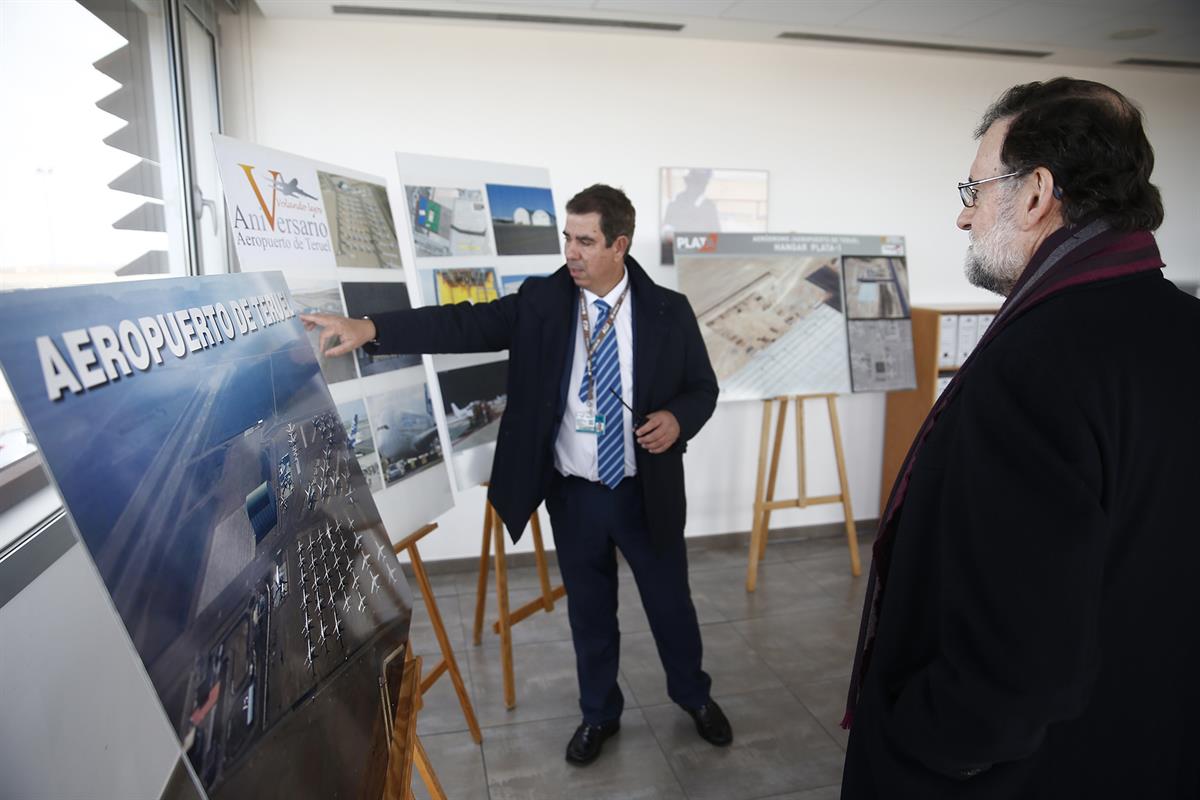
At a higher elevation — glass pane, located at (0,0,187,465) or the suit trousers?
glass pane, located at (0,0,187,465)

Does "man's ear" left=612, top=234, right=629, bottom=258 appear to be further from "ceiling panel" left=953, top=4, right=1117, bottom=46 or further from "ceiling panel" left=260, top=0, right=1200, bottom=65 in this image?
"ceiling panel" left=953, top=4, right=1117, bottom=46

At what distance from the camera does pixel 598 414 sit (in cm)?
229

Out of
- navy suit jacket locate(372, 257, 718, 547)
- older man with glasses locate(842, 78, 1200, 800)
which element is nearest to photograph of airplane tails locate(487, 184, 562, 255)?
navy suit jacket locate(372, 257, 718, 547)

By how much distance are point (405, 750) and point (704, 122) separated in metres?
3.41

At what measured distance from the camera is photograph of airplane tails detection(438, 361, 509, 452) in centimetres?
246

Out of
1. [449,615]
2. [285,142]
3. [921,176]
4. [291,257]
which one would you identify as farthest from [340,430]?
[921,176]

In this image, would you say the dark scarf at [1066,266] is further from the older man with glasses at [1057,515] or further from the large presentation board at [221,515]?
the large presentation board at [221,515]

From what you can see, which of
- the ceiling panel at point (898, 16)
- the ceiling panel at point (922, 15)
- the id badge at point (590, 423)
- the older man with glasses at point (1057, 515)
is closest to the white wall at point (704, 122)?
the ceiling panel at point (898, 16)

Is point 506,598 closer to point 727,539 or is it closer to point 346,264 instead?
point 346,264

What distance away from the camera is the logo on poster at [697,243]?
359cm

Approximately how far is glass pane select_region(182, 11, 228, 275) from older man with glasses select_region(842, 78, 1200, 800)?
2622mm

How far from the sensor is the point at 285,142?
3.42 metres

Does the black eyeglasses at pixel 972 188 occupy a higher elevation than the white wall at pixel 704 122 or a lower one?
lower

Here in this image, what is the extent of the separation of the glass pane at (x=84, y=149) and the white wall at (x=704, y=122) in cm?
87
